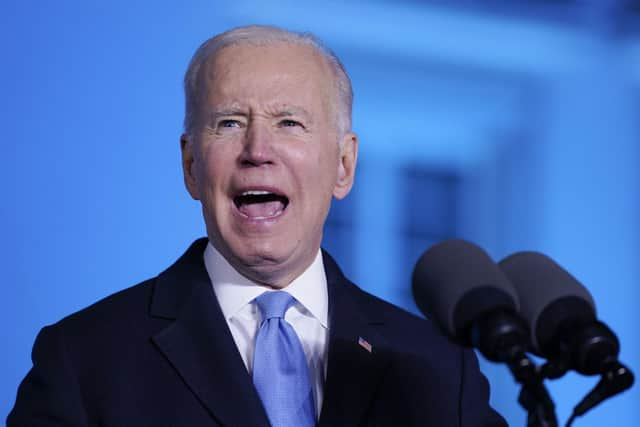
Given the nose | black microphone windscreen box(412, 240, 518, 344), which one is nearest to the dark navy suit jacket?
the nose

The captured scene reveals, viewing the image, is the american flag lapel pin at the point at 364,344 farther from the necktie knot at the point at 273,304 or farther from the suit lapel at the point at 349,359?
the necktie knot at the point at 273,304

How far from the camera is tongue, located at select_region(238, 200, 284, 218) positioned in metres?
1.81

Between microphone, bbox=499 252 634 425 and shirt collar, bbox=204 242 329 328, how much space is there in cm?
58

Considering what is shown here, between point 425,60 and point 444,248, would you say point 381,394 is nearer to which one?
point 444,248

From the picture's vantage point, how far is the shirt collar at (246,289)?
1840mm

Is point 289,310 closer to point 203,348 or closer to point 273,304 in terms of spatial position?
point 273,304

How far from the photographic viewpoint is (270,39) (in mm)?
1877

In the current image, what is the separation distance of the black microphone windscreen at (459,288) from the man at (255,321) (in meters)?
0.44

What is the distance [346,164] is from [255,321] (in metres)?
0.34

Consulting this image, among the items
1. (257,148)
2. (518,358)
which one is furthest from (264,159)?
(518,358)

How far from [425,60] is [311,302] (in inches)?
52.6

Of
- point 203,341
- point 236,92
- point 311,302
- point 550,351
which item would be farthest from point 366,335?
point 550,351

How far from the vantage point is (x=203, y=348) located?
5.73ft

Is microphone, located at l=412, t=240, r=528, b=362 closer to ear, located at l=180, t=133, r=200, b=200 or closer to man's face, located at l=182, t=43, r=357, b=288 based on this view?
man's face, located at l=182, t=43, r=357, b=288
